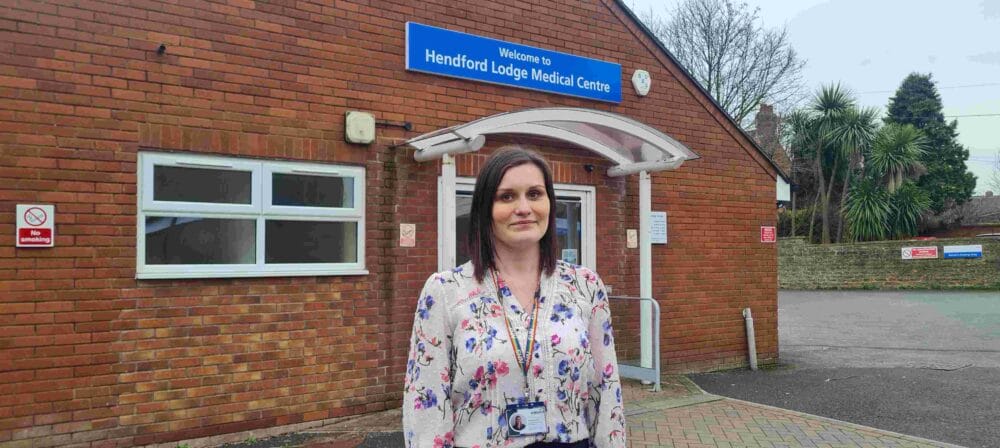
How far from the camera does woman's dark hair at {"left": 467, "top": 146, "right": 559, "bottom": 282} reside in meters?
2.16

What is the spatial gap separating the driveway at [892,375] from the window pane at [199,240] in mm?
4704

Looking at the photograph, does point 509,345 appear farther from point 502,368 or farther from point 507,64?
point 507,64

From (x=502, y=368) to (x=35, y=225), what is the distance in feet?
13.1

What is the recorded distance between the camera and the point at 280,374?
5.58m

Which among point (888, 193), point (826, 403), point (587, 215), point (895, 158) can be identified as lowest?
point (826, 403)

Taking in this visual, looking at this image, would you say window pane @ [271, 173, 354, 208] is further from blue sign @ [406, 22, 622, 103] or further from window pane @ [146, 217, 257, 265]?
blue sign @ [406, 22, 622, 103]

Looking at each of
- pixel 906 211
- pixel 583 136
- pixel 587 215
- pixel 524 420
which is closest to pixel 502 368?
pixel 524 420

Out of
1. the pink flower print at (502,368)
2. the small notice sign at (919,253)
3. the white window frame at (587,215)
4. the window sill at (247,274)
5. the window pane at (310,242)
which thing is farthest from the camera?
the small notice sign at (919,253)

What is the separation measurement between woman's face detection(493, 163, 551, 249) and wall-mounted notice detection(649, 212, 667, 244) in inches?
229

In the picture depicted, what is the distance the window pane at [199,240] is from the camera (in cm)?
516

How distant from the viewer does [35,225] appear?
468 centimetres

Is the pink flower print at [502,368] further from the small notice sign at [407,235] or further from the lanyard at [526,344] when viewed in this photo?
the small notice sign at [407,235]

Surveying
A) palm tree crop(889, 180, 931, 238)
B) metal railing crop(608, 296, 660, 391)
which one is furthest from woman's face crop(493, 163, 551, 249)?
palm tree crop(889, 180, 931, 238)

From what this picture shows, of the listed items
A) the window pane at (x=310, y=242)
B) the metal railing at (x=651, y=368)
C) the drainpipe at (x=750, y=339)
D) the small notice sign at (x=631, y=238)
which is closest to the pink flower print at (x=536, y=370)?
the window pane at (x=310, y=242)
